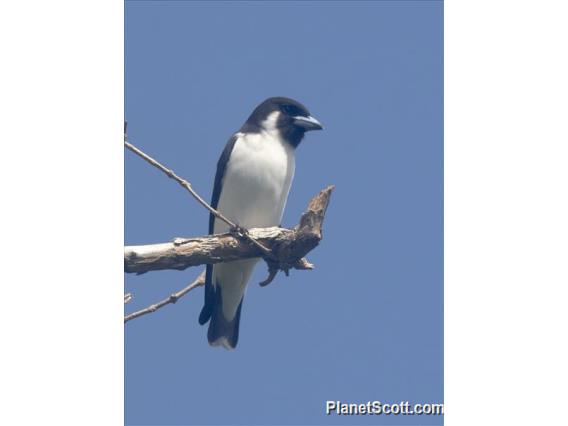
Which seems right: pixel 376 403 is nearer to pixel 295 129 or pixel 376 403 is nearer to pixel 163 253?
pixel 163 253

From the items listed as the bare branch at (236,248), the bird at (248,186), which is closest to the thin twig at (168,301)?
the bare branch at (236,248)

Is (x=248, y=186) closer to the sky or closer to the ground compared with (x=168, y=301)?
closer to the sky

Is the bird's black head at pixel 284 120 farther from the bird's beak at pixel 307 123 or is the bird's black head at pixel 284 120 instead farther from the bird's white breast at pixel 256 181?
the bird's white breast at pixel 256 181

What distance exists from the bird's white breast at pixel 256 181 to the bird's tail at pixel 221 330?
2.98ft

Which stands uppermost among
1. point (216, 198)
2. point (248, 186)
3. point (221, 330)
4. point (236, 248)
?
point (248, 186)

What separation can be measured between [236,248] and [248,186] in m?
1.55

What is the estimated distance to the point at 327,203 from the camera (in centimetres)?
673

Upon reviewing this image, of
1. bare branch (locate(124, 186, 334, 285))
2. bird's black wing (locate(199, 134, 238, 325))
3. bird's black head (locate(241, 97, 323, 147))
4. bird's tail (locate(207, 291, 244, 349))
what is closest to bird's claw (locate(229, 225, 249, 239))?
bare branch (locate(124, 186, 334, 285))

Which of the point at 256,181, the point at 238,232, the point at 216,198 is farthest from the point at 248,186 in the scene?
the point at 238,232

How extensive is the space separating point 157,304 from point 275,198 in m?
2.58

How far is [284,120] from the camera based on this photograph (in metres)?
8.97

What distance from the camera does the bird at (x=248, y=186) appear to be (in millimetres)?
8586

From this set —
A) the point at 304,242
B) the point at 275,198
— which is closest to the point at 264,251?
the point at 304,242

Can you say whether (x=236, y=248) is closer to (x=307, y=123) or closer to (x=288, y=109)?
(x=307, y=123)
